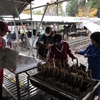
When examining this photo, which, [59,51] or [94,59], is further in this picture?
[59,51]

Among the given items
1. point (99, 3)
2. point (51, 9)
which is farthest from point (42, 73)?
point (51, 9)

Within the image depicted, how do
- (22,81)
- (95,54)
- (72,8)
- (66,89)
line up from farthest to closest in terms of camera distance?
(72,8) → (22,81) → (95,54) → (66,89)

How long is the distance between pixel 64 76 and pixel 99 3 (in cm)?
2819

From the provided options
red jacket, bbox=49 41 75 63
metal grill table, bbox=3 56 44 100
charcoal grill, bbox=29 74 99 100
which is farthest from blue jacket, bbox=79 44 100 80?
metal grill table, bbox=3 56 44 100

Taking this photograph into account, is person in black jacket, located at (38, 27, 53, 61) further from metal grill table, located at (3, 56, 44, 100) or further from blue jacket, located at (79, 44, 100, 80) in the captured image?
blue jacket, located at (79, 44, 100, 80)

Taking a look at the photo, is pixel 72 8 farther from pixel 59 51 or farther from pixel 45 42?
pixel 59 51

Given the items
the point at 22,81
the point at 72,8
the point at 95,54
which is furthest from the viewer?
the point at 72,8

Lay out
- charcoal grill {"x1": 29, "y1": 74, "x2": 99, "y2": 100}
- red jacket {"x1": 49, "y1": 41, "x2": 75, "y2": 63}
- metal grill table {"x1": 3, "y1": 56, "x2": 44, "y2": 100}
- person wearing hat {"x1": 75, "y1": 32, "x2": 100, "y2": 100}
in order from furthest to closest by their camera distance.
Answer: red jacket {"x1": 49, "y1": 41, "x2": 75, "y2": 63}, person wearing hat {"x1": 75, "y1": 32, "x2": 100, "y2": 100}, metal grill table {"x1": 3, "y1": 56, "x2": 44, "y2": 100}, charcoal grill {"x1": 29, "y1": 74, "x2": 99, "y2": 100}

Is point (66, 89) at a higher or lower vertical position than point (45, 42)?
lower

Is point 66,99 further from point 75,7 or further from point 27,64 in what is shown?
point 75,7

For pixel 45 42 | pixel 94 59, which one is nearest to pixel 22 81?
pixel 45 42

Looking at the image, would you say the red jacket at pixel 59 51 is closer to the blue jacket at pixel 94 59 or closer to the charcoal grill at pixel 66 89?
the blue jacket at pixel 94 59

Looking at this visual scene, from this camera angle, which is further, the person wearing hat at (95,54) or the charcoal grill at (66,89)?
the person wearing hat at (95,54)

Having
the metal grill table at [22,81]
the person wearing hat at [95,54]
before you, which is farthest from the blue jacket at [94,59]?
the metal grill table at [22,81]
